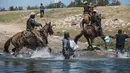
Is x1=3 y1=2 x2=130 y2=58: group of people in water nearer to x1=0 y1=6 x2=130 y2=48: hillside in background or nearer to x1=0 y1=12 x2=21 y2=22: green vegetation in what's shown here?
x1=0 y1=6 x2=130 y2=48: hillside in background

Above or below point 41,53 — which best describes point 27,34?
above

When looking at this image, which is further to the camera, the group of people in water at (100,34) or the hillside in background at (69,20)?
the hillside in background at (69,20)

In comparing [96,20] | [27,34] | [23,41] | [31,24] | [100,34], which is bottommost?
[100,34]

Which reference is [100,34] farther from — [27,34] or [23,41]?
[23,41]

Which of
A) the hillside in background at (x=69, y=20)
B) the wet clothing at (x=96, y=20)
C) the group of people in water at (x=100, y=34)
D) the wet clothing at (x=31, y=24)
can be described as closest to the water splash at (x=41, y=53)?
the group of people in water at (x=100, y=34)

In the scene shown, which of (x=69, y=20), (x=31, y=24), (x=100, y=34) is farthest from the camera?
(x=69, y=20)

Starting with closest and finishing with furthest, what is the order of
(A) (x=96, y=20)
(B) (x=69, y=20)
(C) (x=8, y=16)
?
(A) (x=96, y=20), (B) (x=69, y=20), (C) (x=8, y=16)

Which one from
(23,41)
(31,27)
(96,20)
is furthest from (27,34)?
(96,20)

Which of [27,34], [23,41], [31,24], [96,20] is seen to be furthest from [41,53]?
[96,20]

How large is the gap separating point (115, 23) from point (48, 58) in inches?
815

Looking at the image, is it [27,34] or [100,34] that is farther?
[100,34]

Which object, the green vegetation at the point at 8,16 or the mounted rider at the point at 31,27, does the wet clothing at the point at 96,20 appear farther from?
the green vegetation at the point at 8,16

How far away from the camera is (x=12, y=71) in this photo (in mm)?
18203

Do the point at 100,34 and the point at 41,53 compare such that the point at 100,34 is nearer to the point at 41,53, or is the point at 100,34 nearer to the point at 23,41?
the point at 41,53
